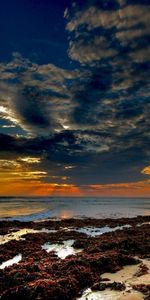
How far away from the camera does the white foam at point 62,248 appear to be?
20.9m

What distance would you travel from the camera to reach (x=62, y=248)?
22781 mm

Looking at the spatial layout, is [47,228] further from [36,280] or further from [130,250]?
[36,280]

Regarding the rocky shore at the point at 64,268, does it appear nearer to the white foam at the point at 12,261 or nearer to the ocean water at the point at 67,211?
the white foam at the point at 12,261

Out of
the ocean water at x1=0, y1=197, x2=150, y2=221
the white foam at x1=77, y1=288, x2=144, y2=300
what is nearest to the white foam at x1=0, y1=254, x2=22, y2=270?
the white foam at x1=77, y1=288, x2=144, y2=300

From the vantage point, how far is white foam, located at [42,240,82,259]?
20938 millimetres

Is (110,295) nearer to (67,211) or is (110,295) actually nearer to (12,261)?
(12,261)

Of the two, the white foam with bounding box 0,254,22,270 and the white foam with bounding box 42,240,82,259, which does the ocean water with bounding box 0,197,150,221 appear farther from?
the white foam with bounding box 0,254,22,270

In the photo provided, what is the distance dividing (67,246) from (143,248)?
19.2 ft

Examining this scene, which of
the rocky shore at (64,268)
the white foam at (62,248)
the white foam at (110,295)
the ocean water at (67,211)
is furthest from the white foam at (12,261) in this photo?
the ocean water at (67,211)

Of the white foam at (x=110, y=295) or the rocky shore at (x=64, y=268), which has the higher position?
the rocky shore at (x=64, y=268)

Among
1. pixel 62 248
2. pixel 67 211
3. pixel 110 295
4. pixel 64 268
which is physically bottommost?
pixel 110 295

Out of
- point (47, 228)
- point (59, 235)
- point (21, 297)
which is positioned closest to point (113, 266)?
point (21, 297)

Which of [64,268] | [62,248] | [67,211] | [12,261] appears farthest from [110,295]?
[67,211]

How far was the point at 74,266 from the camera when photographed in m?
15.6
